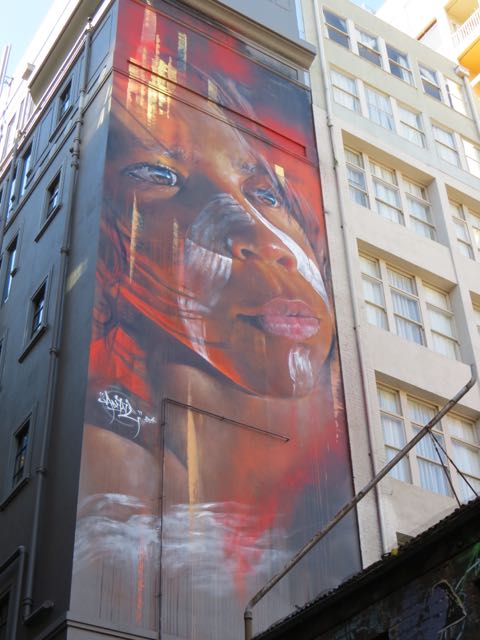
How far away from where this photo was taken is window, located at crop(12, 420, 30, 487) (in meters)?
26.2

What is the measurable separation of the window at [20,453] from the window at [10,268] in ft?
22.0

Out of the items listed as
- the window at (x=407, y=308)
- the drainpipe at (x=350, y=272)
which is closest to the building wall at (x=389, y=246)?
the drainpipe at (x=350, y=272)

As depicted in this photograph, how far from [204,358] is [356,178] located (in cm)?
1264

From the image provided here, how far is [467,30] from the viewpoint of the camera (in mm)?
46375

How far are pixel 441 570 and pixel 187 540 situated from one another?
25.6 feet

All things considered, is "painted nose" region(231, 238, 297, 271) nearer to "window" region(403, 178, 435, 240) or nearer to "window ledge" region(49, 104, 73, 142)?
"window ledge" region(49, 104, 73, 142)

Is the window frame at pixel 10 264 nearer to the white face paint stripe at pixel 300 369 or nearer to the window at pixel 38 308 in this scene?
the window at pixel 38 308

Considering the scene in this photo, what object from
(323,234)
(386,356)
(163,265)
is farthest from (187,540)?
(323,234)

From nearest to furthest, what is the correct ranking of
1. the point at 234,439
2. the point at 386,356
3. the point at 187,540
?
the point at 187,540 < the point at 234,439 < the point at 386,356

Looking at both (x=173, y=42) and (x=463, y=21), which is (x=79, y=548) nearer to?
(x=173, y=42)

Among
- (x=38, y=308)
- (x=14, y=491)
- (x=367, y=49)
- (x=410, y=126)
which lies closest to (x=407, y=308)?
(x=410, y=126)

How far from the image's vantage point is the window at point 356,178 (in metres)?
36.2

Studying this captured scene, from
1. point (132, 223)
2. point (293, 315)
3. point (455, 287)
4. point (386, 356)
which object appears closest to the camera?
point (132, 223)

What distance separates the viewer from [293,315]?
29.6 metres
